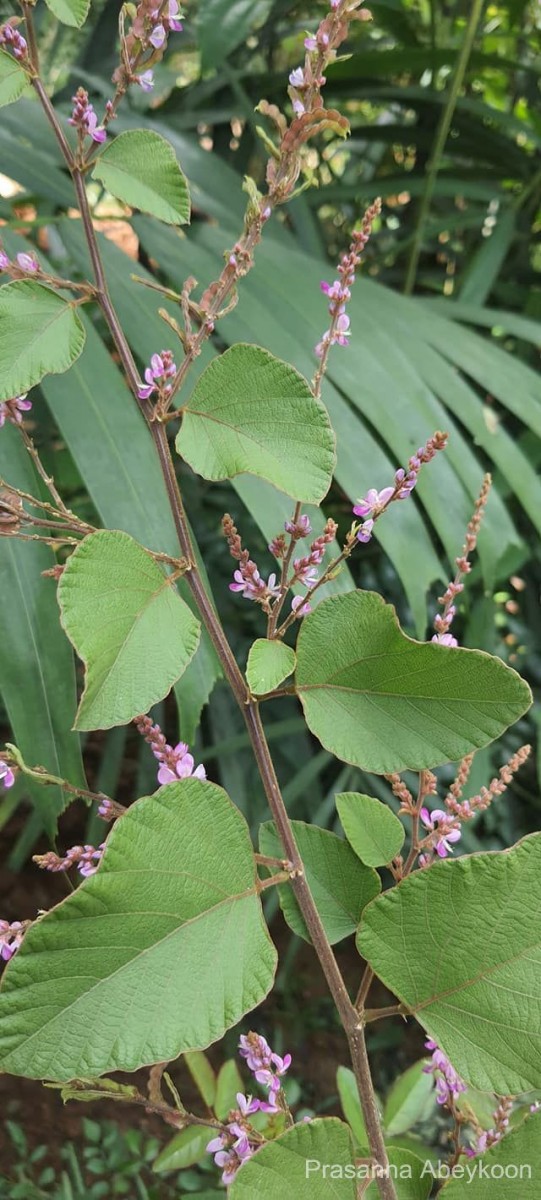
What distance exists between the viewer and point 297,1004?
3.15ft

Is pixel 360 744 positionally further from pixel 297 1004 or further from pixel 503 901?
pixel 297 1004

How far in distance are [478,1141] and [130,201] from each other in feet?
1.02

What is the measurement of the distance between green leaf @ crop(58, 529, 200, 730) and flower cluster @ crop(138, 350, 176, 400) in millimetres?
46

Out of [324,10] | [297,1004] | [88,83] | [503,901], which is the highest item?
[324,10]

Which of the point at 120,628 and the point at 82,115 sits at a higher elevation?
the point at 82,115

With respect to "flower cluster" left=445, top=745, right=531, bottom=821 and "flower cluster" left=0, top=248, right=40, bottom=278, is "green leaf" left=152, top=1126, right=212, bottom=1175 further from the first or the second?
"flower cluster" left=0, top=248, right=40, bottom=278

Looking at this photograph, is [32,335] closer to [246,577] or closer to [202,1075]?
[246,577]

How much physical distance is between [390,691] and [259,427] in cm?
7

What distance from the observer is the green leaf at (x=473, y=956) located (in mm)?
198

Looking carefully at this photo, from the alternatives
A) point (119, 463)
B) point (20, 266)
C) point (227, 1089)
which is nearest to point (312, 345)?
point (119, 463)

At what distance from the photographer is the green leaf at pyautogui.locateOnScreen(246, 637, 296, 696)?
8.1 inches

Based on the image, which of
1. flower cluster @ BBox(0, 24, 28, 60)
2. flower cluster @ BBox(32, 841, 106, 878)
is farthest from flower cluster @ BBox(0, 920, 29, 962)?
flower cluster @ BBox(0, 24, 28, 60)

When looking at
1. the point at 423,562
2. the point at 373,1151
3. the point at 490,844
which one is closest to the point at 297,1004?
the point at 490,844

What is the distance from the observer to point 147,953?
176mm
